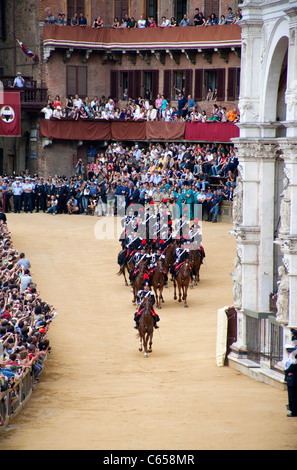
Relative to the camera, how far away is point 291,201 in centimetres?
1941

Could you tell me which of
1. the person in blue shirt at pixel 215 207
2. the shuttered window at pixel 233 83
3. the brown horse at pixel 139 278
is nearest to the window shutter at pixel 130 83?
the shuttered window at pixel 233 83

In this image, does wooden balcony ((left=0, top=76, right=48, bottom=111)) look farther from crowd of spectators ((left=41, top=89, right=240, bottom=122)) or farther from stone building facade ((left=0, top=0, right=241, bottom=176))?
crowd of spectators ((left=41, top=89, right=240, bottom=122))

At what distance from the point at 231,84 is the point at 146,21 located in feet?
24.4

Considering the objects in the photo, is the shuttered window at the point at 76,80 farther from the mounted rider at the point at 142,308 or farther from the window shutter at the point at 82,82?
the mounted rider at the point at 142,308

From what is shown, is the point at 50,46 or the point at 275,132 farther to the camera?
the point at 50,46

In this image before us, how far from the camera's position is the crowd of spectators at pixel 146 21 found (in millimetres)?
49209

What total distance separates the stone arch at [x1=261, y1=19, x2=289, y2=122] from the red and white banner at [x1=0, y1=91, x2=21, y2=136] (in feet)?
96.8

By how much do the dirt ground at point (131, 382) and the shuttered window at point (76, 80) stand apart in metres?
18.1

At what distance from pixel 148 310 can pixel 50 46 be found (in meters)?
30.7

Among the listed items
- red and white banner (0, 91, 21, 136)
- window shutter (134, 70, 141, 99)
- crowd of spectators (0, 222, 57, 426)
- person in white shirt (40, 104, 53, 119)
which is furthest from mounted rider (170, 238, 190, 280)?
window shutter (134, 70, 141, 99)

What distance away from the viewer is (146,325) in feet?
78.7

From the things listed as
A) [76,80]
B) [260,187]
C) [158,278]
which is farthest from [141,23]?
[260,187]

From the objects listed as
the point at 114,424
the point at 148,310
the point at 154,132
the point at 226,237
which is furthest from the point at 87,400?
the point at 154,132

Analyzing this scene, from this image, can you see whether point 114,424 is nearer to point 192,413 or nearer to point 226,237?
point 192,413
